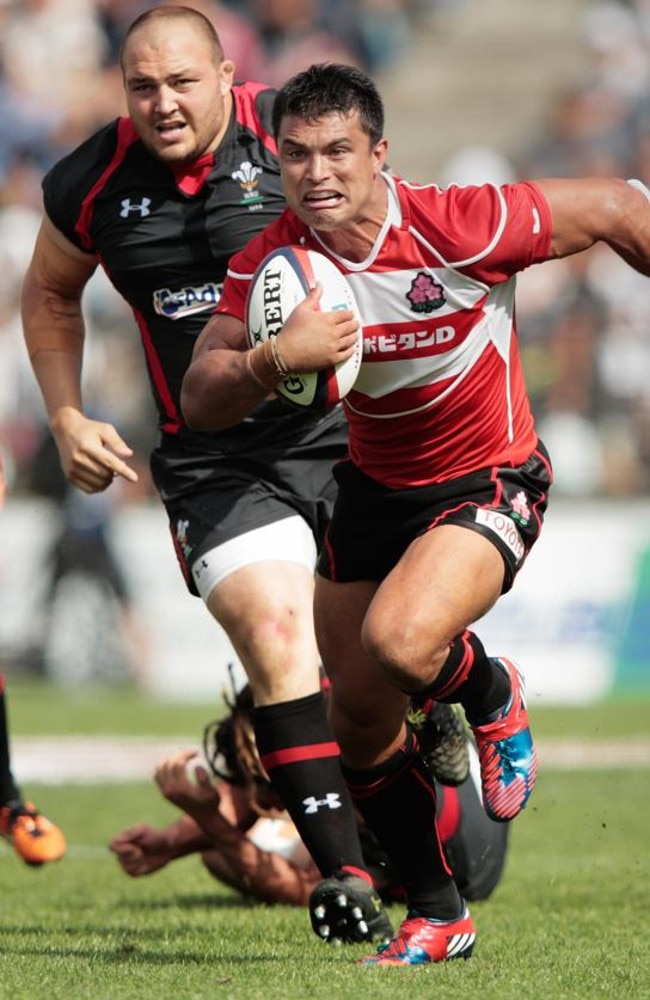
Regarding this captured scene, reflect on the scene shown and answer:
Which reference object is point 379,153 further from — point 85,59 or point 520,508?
point 85,59

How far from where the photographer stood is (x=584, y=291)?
→ 15.5m

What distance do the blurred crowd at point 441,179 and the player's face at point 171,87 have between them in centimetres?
932

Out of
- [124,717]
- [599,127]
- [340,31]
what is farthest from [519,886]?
[340,31]

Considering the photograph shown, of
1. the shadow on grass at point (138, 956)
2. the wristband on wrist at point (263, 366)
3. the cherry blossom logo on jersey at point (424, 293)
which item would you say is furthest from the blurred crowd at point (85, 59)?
the wristband on wrist at point (263, 366)

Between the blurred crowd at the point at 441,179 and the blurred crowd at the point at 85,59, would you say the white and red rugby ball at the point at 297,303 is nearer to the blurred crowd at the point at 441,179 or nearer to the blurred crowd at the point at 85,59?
the blurred crowd at the point at 441,179

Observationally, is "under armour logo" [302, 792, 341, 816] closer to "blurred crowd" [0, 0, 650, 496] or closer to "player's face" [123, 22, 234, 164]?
"player's face" [123, 22, 234, 164]

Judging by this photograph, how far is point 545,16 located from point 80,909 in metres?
17.3

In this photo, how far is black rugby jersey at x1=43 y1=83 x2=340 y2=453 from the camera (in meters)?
5.84

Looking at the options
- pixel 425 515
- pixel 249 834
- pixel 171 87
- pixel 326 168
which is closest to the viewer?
pixel 326 168

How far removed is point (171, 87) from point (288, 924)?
282 centimetres

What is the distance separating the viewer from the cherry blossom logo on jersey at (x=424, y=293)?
15.8ft

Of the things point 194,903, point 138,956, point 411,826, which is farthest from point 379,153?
point 194,903

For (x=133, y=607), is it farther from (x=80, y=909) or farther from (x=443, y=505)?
(x=443, y=505)

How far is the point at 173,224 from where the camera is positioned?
5.85m
